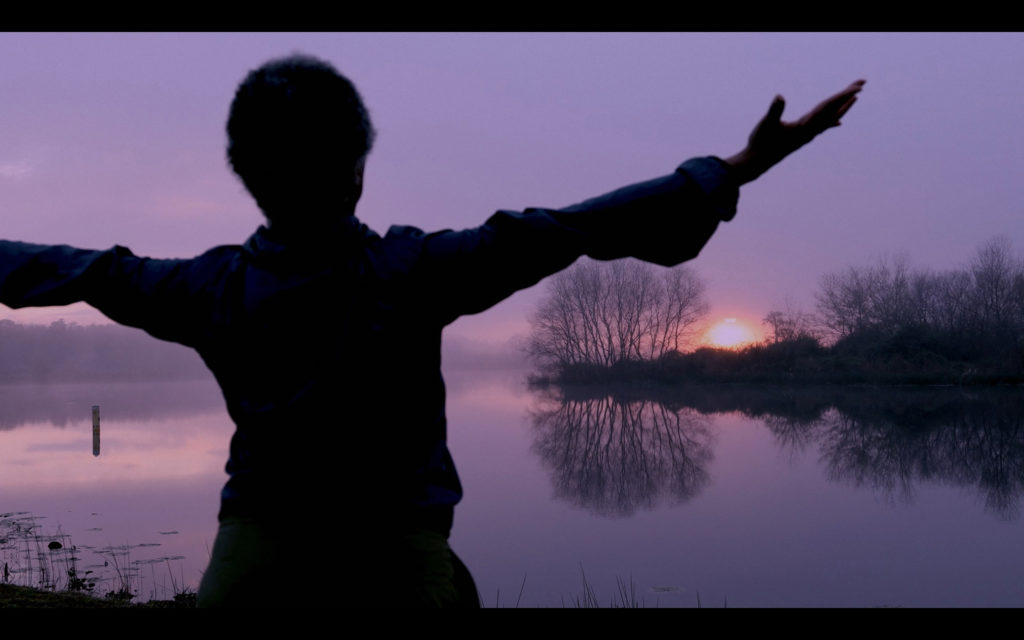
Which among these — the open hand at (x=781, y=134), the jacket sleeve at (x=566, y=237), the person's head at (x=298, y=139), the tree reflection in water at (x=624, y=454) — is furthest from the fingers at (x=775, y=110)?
the tree reflection in water at (x=624, y=454)

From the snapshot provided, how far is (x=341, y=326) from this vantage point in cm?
105

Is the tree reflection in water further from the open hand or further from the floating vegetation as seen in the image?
the open hand

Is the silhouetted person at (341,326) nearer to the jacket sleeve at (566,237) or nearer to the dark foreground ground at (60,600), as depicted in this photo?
the jacket sleeve at (566,237)

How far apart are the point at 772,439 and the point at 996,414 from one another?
14359 mm

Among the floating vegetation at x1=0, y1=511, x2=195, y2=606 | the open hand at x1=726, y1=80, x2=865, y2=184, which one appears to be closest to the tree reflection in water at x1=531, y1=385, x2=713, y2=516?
the floating vegetation at x1=0, y1=511, x2=195, y2=606

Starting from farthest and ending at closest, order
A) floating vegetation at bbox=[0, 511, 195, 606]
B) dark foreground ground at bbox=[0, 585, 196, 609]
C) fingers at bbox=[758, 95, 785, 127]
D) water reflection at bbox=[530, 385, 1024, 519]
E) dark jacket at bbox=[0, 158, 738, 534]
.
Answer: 1. water reflection at bbox=[530, 385, 1024, 519]
2. floating vegetation at bbox=[0, 511, 195, 606]
3. dark foreground ground at bbox=[0, 585, 196, 609]
4. fingers at bbox=[758, 95, 785, 127]
5. dark jacket at bbox=[0, 158, 738, 534]

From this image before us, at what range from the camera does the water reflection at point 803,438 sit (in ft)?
73.8

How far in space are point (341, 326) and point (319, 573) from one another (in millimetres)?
378

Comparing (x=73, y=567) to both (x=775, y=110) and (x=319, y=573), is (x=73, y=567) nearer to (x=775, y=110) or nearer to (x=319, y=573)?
(x=319, y=573)

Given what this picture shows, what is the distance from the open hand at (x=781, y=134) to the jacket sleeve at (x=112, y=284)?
977mm

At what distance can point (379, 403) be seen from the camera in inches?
40.8

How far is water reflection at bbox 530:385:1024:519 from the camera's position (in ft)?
73.8

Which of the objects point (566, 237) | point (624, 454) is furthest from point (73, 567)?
point (624, 454)
